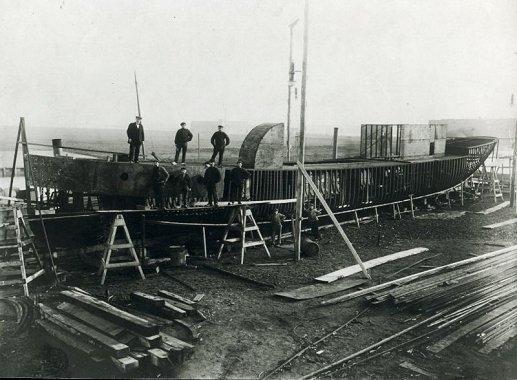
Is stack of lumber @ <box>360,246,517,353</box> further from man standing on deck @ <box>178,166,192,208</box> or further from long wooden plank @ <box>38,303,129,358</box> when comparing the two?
man standing on deck @ <box>178,166,192,208</box>

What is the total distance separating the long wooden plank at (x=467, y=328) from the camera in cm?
741

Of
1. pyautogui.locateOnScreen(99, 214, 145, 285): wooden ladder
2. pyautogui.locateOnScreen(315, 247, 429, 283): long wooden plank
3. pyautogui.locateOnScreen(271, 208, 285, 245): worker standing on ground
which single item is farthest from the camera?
A: pyautogui.locateOnScreen(271, 208, 285, 245): worker standing on ground

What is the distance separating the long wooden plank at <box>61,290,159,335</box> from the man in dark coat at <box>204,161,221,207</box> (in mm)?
5046

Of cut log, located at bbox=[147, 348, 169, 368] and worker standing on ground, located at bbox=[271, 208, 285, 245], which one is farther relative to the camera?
worker standing on ground, located at bbox=[271, 208, 285, 245]

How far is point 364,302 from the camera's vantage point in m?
9.48

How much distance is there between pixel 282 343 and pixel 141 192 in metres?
6.48

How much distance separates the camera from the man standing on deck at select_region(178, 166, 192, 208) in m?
12.5

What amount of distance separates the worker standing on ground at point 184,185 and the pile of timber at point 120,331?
4259 mm

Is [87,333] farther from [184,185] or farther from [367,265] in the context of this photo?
[367,265]

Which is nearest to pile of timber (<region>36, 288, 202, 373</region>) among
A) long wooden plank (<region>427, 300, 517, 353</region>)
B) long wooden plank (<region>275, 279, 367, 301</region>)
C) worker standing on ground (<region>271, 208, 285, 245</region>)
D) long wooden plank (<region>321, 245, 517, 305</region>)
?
long wooden plank (<region>275, 279, 367, 301</region>)

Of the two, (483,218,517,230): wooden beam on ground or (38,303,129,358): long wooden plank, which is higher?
(38,303,129,358): long wooden plank

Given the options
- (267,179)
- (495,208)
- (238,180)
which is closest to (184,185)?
(238,180)

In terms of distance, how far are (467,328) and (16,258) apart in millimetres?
10183

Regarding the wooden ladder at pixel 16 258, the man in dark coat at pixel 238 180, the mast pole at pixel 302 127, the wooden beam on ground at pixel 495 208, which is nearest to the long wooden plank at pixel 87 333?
the wooden ladder at pixel 16 258
